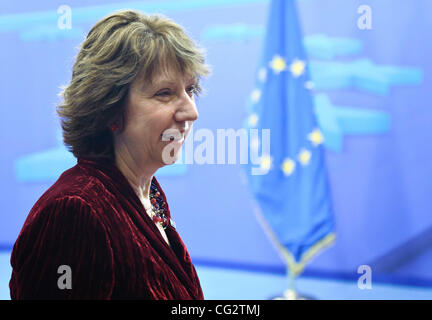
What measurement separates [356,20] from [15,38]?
275 cm

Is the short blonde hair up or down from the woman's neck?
up

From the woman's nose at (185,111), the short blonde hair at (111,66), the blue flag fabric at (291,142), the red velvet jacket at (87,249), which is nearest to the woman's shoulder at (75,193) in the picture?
the red velvet jacket at (87,249)

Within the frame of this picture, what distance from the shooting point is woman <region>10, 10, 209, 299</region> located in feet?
3.09

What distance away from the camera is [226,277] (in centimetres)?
372

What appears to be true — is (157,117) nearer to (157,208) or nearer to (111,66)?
(111,66)

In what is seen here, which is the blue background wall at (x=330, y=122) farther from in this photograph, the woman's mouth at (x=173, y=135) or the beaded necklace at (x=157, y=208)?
the woman's mouth at (x=173, y=135)

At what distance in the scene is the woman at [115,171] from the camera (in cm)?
94

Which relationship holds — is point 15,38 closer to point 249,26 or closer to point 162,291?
point 249,26

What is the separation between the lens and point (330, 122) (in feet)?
12.1

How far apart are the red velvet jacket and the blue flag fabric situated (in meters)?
2.18

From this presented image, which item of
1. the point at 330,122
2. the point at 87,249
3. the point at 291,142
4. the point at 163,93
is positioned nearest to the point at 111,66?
the point at 163,93

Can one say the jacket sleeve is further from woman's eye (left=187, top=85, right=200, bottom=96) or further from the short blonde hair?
woman's eye (left=187, top=85, right=200, bottom=96)

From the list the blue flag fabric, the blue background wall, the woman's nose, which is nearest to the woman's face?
the woman's nose
